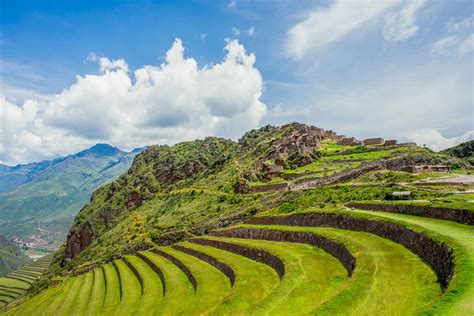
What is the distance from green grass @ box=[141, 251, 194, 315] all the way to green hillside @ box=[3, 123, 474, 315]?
0.54 ft

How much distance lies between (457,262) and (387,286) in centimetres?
279

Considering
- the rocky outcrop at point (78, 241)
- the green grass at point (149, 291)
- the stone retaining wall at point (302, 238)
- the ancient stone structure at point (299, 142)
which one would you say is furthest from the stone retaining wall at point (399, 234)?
the rocky outcrop at point (78, 241)

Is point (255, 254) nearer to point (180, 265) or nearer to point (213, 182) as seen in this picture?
point (180, 265)

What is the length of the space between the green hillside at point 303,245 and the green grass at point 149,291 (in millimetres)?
161

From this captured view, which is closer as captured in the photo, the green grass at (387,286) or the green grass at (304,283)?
the green grass at (387,286)

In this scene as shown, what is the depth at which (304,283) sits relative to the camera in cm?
1872

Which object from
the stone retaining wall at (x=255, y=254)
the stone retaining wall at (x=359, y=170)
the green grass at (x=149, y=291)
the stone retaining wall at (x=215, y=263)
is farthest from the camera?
the stone retaining wall at (x=359, y=170)

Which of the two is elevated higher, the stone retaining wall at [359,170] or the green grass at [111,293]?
the stone retaining wall at [359,170]

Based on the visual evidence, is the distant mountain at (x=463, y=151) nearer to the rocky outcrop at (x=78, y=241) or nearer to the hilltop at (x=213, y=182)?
the hilltop at (x=213, y=182)

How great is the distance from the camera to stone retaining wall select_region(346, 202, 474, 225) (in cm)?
1969

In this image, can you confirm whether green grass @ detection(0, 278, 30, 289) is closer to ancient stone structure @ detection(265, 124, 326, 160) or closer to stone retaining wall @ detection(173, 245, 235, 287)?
ancient stone structure @ detection(265, 124, 326, 160)

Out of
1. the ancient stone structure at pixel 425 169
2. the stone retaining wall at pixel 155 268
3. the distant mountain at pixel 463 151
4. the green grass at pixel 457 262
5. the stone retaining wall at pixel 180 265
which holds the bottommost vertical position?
the stone retaining wall at pixel 155 268

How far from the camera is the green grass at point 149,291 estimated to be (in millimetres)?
27761

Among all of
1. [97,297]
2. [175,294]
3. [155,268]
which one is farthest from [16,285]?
[175,294]
